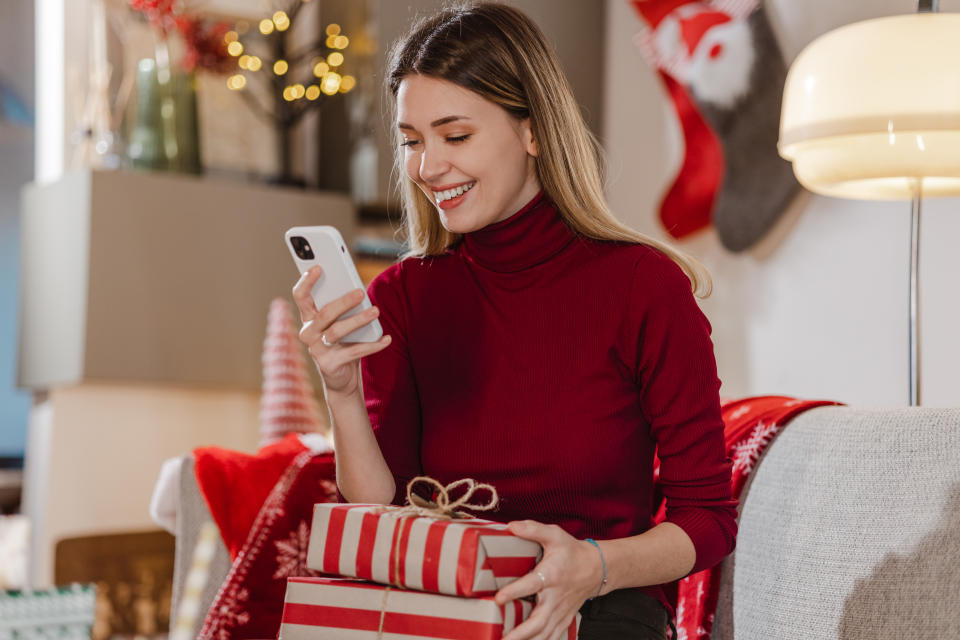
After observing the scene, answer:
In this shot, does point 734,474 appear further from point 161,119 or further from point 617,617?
point 161,119

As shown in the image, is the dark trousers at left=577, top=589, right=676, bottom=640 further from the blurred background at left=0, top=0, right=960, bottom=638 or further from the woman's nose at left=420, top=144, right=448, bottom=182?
the blurred background at left=0, top=0, right=960, bottom=638

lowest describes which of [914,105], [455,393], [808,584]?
[808,584]

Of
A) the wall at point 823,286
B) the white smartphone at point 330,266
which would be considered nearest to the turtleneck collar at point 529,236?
the white smartphone at point 330,266

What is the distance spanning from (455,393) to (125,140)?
2.03m

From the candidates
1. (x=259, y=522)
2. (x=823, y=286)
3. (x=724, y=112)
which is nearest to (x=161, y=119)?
(x=724, y=112)

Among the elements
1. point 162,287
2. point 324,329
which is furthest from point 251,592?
point 162,287

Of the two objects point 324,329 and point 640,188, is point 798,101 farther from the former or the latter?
point 640,188

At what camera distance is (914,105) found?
153cm

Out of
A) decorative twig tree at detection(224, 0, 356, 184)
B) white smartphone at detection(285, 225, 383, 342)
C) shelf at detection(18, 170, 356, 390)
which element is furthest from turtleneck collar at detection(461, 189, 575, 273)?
decorative twig tree at detection(224, 0, 356, 184)

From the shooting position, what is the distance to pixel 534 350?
117 cm

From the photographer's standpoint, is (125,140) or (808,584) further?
(125,140)

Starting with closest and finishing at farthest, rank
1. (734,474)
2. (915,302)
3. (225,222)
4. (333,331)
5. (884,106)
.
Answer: (333,331)
(734,474)
(884,106)
(915,302)
(225,222)

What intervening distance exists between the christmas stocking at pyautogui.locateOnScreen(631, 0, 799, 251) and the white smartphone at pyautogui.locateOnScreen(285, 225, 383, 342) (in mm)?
1679

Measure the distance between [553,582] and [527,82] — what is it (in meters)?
0.55
